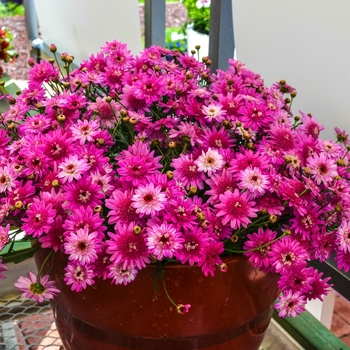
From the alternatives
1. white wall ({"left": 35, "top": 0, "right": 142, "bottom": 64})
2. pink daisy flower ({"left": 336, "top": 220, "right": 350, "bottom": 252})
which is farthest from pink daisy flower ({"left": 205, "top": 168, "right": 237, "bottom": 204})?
white wall ({"left": 35, "top": 0, "right": 142, "bottom": 64})

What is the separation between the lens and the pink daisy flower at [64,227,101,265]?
1.28 ft

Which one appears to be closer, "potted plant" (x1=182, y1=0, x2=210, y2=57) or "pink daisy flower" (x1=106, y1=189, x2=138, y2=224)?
"pink daisy flower" (x1=106, y1=189, x2=138, y2=224)

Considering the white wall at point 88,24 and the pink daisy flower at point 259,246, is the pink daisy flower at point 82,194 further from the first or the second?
the white wall at point 88,24

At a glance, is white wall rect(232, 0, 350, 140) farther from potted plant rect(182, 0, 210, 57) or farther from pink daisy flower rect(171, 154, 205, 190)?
potted plant rect(182, 0, 210, 57)

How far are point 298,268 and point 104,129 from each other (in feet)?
0.75

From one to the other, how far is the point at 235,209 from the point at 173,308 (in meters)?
0.11

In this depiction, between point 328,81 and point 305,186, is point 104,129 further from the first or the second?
point 328,81

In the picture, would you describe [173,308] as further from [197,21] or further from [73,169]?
[197,21]

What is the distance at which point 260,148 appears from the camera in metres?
0.47

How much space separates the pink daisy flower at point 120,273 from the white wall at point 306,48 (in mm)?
348

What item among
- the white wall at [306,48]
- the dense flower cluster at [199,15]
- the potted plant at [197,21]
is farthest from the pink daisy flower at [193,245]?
the dense flower cluster at [199,15]

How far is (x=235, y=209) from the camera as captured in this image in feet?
1.33

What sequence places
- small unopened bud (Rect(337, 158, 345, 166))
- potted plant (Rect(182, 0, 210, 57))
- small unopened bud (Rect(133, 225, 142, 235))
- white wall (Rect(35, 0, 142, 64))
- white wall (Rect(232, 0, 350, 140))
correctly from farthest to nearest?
potted plant (Rect(182, 0, 210, 57)) < white wall (Rect(35, 0, 142, 64)) < white wall (Rect(232, 0, 350, 140)) < small unopened bud (Rect(337, 158, 345, 166)) < small unopened bud (Rect(133, 225, 142, 235))

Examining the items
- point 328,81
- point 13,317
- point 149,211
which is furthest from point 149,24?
point 149,211
